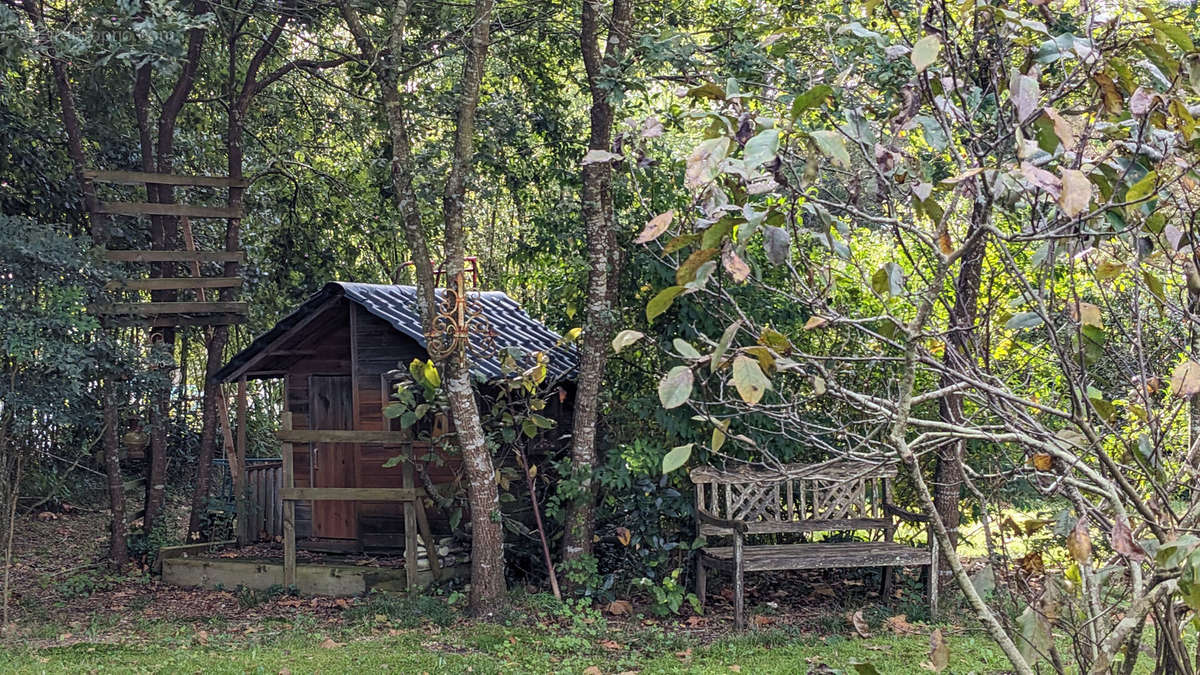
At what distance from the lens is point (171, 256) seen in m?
9.25

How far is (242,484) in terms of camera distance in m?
10.5

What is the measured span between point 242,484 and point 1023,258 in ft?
25.2

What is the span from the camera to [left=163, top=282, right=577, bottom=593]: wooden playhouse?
338 inches

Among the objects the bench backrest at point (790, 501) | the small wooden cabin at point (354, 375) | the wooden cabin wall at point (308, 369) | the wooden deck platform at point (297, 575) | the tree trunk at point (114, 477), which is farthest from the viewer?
the wooden cabin wall at point (308, 369)

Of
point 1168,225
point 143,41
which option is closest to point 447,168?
point 143,41

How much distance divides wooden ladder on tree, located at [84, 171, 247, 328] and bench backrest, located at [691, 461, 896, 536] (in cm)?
482

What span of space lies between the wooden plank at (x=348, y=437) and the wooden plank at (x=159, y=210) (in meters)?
2.29

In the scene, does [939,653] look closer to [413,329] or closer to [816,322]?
[816,322]

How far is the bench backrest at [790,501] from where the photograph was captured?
7.90 meters

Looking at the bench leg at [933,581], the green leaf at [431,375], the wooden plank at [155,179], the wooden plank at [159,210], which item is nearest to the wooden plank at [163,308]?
the wooden plank at [159,210]

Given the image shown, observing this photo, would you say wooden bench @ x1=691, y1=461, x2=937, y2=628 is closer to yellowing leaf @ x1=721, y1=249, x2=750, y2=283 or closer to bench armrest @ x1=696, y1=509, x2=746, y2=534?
bench armrest @ x1=696, y1=509, x2=746, y2=534

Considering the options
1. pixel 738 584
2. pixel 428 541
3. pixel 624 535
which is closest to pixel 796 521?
pixel 738 584

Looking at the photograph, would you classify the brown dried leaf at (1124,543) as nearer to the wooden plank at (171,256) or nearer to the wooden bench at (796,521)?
the wooden bench at (796,521)

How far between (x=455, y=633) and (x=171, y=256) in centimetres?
446
